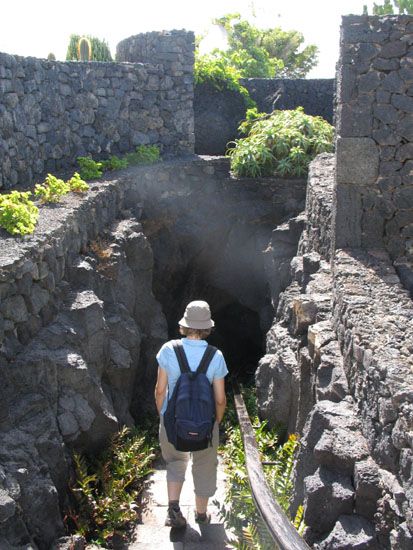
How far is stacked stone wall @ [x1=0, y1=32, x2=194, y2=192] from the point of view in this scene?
33.4 feet

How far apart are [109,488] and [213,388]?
1671 mm

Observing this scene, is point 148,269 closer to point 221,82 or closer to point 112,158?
point 112,158

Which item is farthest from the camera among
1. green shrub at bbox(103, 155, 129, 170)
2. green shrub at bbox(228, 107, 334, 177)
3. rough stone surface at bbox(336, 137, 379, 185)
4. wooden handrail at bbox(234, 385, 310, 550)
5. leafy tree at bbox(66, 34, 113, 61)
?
leafy tree at bbox(66, 34, 113, 61)

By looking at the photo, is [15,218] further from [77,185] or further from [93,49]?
[93,49]

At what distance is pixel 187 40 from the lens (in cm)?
1458

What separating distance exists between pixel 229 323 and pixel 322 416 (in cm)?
992

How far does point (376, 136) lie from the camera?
7.36 metres

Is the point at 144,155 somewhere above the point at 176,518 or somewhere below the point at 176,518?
above

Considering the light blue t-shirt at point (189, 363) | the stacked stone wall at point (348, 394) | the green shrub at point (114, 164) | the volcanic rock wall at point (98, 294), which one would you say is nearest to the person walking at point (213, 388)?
the light blue t-shirt at point (189, 363)

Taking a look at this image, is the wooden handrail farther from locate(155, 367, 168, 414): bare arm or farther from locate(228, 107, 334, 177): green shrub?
locate(228, 107, 334, 177): green shrub

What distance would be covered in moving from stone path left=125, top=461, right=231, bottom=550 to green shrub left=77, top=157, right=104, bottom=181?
576cm

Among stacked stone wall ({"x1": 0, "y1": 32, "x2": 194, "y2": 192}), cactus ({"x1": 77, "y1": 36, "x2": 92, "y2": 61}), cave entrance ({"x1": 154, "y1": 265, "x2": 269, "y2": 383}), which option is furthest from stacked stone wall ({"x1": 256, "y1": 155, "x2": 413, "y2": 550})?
cactus ({"x1": 77, "y1": 36, "x2": 92, "y2": 61})

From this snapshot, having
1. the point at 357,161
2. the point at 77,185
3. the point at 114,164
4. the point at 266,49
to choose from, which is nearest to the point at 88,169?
the point at 114,164

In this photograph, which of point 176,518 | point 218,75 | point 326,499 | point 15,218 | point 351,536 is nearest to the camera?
point 351,536
